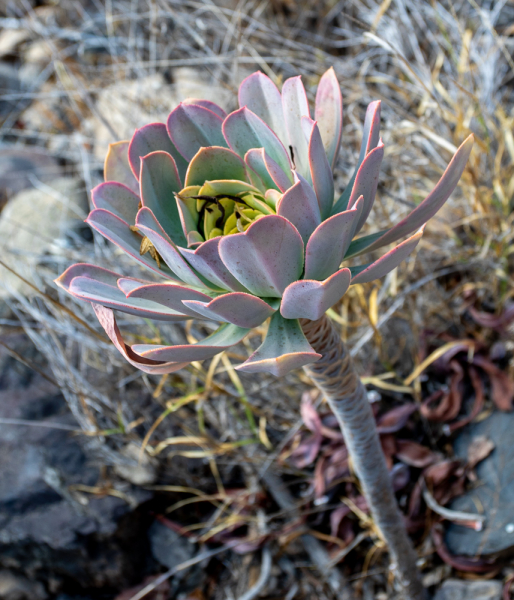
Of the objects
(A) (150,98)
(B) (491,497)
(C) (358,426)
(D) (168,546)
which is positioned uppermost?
(A) (150,98)

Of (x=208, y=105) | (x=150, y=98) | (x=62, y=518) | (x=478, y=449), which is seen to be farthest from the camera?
(x=150, y=98)

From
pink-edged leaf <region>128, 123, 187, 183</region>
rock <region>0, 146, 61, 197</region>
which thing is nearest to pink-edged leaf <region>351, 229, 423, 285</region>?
pink-edged leaf <region>128, 123, 187, 183</region>

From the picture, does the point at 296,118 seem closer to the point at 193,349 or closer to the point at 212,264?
the point at 212,264

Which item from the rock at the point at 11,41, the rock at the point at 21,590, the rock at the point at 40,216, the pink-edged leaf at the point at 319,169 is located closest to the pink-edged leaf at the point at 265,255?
the pink-edged leaf at the point at 319,169

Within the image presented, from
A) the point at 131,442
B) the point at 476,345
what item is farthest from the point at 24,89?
the point at 476,345

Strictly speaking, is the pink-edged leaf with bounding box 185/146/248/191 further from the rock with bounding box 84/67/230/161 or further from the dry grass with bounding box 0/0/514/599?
the rock with bounding box 84/67/230/161

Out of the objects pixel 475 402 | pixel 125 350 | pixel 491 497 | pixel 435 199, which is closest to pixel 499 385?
pixel 475 402

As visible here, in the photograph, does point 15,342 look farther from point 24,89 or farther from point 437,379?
point 24,89

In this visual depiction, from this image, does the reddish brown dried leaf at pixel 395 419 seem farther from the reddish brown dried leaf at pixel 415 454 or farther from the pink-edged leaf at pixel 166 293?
the pink-edged leaf at pixel 166 293
